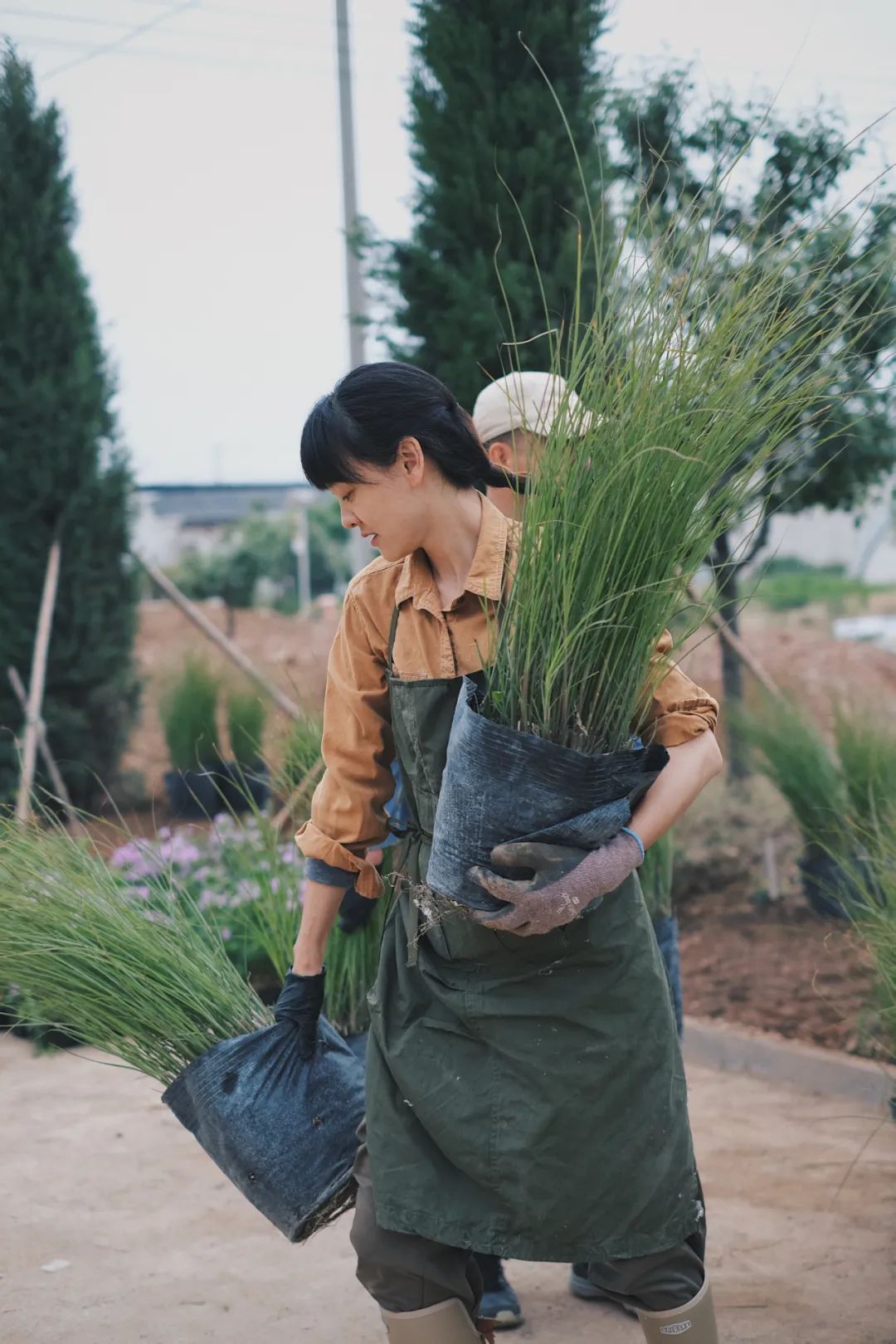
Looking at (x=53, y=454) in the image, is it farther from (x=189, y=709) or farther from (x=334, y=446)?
(x=334, y=446)

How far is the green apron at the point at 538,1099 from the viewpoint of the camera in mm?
1598

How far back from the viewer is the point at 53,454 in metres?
6.86

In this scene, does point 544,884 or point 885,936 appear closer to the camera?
point 544,884

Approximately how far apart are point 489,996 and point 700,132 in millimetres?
4278

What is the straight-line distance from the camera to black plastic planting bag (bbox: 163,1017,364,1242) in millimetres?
1852

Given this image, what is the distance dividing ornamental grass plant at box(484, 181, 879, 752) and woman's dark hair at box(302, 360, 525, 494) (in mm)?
155

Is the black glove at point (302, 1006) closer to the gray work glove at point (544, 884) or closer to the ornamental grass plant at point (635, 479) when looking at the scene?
the gray work glove at point (544, 884)

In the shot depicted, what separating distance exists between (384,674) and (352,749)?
0.37 ft

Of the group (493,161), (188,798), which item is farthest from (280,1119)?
(188,798)

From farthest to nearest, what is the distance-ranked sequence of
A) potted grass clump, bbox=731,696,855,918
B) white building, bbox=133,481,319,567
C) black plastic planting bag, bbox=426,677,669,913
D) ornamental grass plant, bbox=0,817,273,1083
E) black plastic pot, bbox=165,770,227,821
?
white building, bbox=133,481,319,567 → black plastic pot, bbox=165,770,227,821 → potted grass clump, bbox=731,696,855,918 → ornamental grass plant, bbox=0,817,273,1083 → black plastic planting bag, bbox=426,677,669,913

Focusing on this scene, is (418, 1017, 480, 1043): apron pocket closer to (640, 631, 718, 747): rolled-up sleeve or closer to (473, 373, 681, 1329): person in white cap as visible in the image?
(640, 631, 718, 747): rolled-up sleeve

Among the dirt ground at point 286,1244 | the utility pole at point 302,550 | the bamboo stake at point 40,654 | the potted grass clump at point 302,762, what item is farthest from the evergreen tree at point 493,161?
the utility pole at point 302,550

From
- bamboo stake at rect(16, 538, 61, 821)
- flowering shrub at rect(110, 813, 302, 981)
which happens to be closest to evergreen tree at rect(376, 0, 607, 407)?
flowering shrub at rect(110, 813, 302, 981)

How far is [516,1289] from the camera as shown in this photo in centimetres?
266
